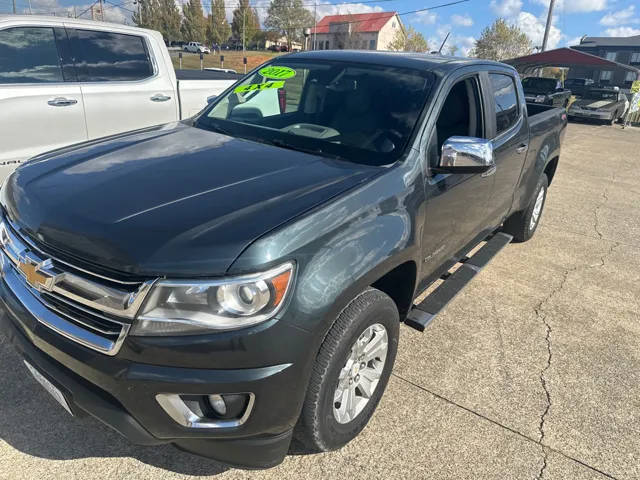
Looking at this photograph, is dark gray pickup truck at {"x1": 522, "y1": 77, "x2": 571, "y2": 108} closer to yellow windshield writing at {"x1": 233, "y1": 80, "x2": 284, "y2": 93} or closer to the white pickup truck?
the white pickup truck

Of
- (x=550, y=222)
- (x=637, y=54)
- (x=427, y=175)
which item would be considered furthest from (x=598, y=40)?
(x=427, y=175)

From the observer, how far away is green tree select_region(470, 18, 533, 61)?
5459 centimetres

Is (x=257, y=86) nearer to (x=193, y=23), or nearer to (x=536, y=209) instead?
(x=536, y=209)

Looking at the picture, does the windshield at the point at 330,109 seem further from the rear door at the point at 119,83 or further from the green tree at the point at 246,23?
the green tree at the point at 246,23

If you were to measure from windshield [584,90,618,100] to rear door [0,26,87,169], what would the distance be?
19.6 metres

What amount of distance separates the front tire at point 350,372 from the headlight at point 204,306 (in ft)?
1.38

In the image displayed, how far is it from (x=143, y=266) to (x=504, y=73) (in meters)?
3.45

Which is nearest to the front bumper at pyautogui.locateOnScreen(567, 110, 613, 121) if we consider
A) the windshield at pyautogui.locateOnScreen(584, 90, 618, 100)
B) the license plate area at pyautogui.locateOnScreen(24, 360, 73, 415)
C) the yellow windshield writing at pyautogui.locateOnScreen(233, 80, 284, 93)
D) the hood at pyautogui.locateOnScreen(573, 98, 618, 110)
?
the hood at pyautogui.locateOnScreen(573, 98, 618, 110)

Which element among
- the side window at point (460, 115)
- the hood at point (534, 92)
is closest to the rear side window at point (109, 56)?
the side window at point (460, 115)

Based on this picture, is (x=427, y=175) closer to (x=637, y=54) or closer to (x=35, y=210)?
(x=35, y=210)

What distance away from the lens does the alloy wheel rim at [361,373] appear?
227 cm

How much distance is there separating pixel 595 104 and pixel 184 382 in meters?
20.8

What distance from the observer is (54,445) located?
2330 millimetres

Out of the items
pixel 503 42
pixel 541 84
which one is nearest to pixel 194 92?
pixel 541 84
